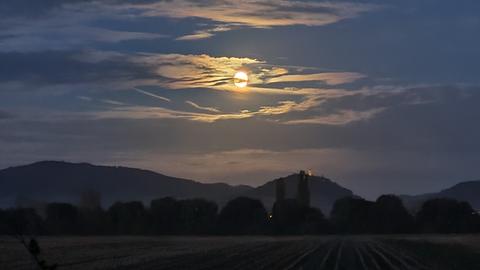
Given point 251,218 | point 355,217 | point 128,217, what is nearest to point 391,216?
point 355,217

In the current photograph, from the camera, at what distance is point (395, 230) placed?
6378 inches

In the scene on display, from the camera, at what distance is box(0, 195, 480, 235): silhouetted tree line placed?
14700 cm

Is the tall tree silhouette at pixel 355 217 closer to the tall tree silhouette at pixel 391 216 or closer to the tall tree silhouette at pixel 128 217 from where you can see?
the tall tree silhouette at pixel 391 216

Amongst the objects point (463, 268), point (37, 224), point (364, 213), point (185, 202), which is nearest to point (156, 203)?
point (185, 202)

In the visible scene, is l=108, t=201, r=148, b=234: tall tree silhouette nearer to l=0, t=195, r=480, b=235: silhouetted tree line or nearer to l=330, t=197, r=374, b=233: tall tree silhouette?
l=0, t=195, r=480, b=235: silhouetted tree line

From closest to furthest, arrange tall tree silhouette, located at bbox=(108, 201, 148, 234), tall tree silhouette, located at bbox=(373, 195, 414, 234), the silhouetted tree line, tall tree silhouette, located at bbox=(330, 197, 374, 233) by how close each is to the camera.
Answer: the silhouetted tree line < tall tree silhouette, located at bbox=(108, 201, 148, 234) < tall tree silhouette, located at bbox=(373, 195, 414, 234) < tall tree silhouette, located at bbox=(330, 197, 374, 233)

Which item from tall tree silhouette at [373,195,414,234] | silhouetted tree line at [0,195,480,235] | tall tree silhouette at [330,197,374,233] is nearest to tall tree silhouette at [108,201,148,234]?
silhouetted tree line at [0,195,480,235]

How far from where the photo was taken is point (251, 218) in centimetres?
16075

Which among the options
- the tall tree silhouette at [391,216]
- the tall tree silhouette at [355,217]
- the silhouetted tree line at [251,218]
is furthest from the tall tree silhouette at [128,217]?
the tall tree silhouette at [391,216]

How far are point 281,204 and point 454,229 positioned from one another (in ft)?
107

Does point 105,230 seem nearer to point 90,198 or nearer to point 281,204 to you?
point 90,198

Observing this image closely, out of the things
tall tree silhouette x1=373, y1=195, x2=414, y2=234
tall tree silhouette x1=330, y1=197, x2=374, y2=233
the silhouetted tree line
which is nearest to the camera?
the silhouetted tree line

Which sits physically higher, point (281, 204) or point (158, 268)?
point (281, 204)

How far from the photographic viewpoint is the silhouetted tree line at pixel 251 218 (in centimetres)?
14700
